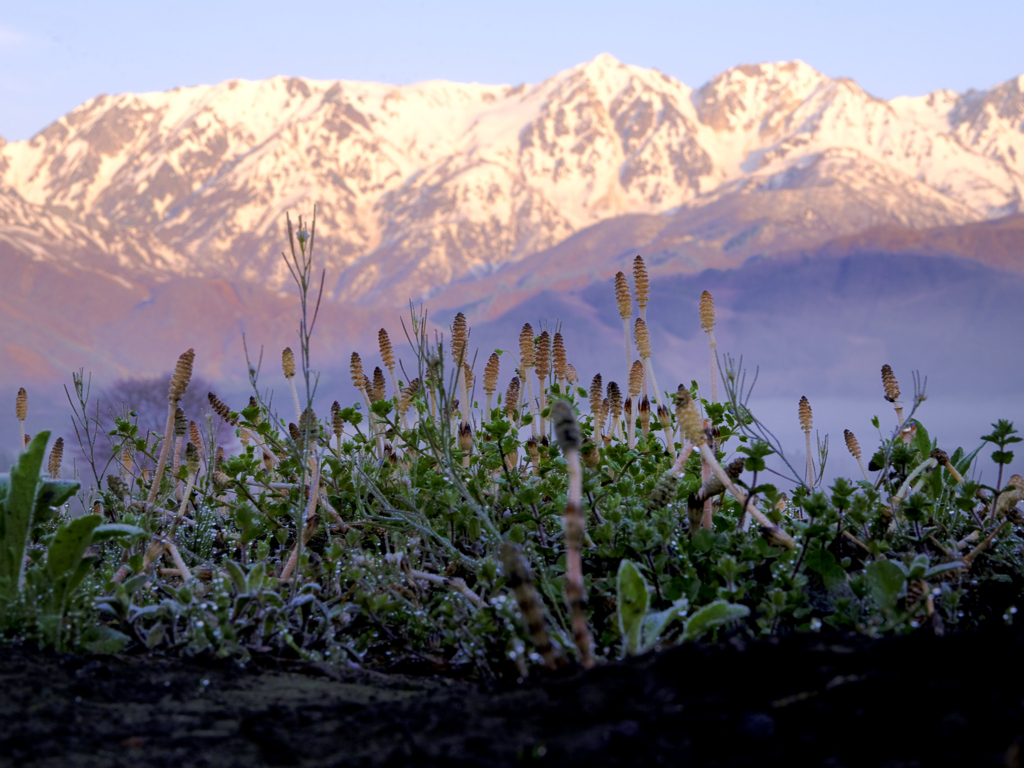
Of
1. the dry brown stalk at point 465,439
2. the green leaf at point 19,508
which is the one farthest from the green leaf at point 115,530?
the dry brown stalk at point 465,439

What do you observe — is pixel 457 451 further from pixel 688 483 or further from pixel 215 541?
pixel 215 541

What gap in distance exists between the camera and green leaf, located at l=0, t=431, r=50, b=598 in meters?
2.66

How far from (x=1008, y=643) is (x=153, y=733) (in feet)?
5.82

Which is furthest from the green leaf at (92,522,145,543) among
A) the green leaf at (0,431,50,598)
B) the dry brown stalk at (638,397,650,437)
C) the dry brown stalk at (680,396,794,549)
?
the dry brown stalk at (638,397,650,437)

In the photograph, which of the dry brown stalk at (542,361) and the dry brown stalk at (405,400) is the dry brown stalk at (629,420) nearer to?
the dry brown stalk at (542,361)

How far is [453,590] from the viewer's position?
2.74 metres

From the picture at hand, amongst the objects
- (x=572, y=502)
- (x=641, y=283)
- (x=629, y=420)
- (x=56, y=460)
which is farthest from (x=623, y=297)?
(x=56, y=460)

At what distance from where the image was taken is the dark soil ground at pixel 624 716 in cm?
141

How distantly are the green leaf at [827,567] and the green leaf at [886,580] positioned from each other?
1.23ft

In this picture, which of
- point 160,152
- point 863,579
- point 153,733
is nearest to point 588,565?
point 863,579

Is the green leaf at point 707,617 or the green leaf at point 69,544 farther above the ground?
the green leaf at point 69,544

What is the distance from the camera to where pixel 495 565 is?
8.77 ft

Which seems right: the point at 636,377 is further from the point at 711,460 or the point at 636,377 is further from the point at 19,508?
the point at 19,508

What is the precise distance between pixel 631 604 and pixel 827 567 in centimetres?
102
